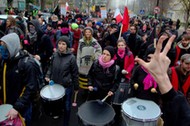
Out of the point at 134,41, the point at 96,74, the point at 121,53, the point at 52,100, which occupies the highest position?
the point at 134,41

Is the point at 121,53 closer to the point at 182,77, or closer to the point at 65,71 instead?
the point at 65,71

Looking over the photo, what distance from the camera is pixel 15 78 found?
9.67ft

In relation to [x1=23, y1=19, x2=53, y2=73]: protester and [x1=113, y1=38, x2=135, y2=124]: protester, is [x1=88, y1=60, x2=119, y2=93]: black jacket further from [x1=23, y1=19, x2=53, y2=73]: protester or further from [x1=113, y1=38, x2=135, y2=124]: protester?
[x1=23, y1=19, x2=53, y2=73]: protester

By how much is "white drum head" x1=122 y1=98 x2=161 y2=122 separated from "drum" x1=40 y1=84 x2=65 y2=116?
3.40ft

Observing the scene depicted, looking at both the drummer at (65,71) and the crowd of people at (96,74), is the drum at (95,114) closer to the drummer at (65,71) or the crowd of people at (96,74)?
the crowd of people at (96,74)

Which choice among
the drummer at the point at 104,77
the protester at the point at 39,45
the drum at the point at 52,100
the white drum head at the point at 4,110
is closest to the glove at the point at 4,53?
the white drum head at the point at 4,110

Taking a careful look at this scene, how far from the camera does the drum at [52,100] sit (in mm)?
3463

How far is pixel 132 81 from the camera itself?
12.9 feet

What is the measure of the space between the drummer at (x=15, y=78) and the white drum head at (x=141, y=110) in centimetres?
130

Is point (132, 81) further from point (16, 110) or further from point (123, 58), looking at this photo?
point (16, 110)

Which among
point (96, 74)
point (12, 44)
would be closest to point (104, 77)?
point (96, 74)

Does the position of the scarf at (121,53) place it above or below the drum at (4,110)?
above

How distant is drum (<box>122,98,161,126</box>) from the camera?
2.90 meters

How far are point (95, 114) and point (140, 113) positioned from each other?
61cm
